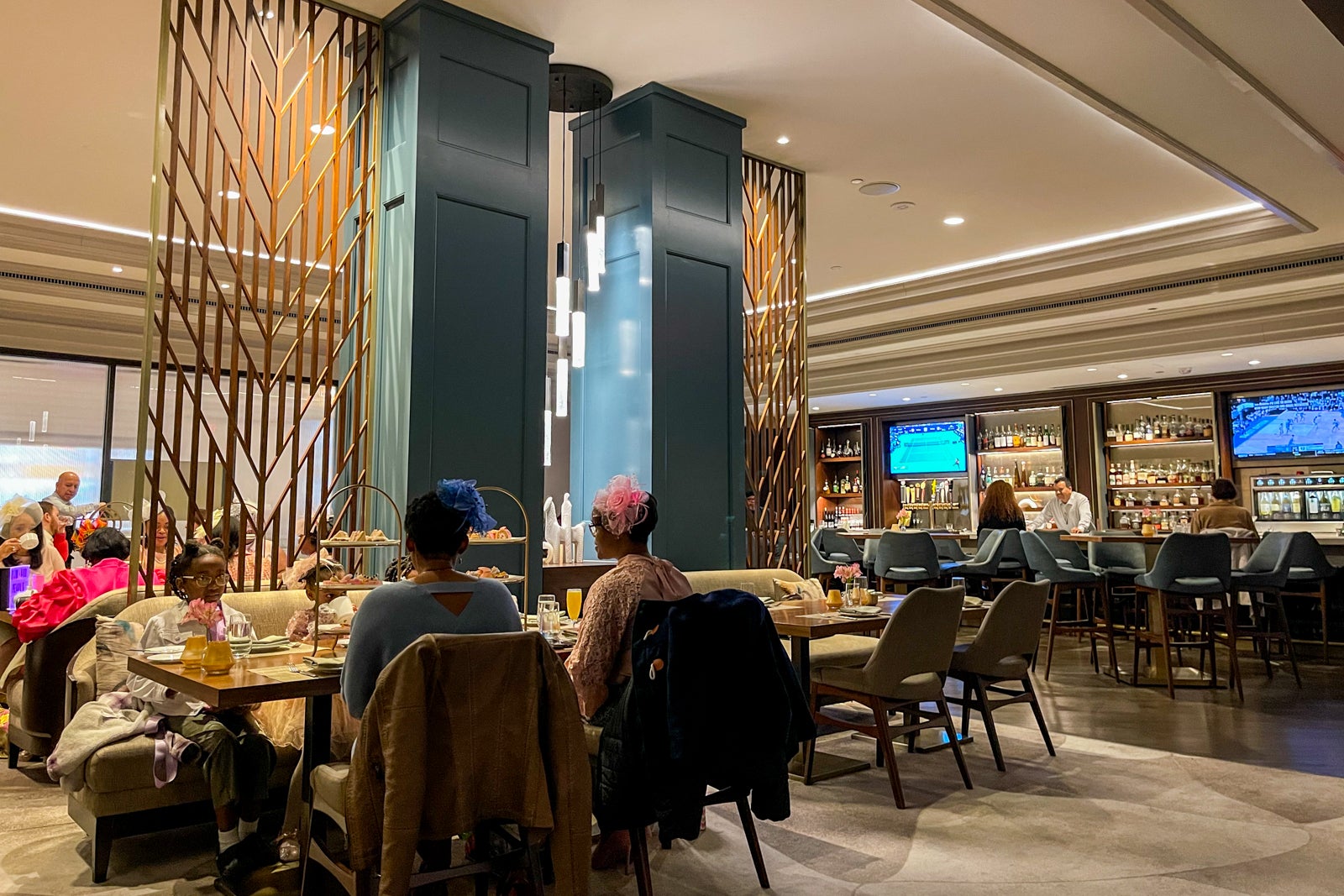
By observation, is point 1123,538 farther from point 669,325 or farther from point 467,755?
point 467,755

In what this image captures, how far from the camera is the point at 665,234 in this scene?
551 cm

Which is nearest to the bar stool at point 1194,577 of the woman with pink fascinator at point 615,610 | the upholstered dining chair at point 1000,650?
the upholstered dining chair at point 1000,650

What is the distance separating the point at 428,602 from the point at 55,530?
17.2ft

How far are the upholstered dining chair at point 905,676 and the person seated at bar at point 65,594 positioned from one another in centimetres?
319

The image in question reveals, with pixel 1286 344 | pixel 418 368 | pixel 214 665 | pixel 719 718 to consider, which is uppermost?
pixel 1286 344

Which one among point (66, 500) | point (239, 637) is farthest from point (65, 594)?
point (66, 500)

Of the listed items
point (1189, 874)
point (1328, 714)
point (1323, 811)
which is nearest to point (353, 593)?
point (1189, 874)

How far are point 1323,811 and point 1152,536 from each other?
3.58 meters

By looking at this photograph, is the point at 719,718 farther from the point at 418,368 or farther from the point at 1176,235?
the point at 1176,235

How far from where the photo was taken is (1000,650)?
175 inches

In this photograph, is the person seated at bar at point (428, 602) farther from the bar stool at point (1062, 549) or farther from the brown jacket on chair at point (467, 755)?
the bar stool at point (1062, 549)

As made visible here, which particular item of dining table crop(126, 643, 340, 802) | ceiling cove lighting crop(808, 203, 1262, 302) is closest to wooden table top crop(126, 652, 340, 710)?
dining table crop(126, 643, 340, 802)

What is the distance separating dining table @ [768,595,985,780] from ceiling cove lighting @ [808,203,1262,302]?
4.76 metres

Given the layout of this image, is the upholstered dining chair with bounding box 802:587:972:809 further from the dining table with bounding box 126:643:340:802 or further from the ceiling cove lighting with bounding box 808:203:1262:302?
the ceiling cove lighting with bounding box 808:203:1262:302
